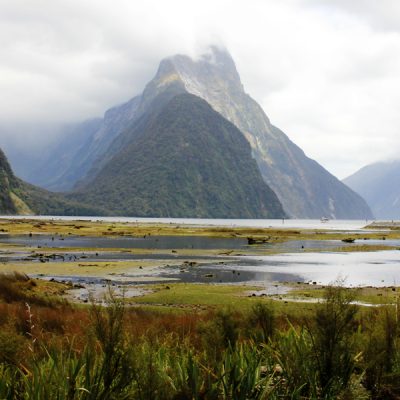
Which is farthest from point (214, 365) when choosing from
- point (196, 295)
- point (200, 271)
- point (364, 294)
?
point (200, 271)

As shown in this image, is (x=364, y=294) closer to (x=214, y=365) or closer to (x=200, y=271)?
(x=200, y=271)

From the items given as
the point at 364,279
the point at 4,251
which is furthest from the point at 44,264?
the point at 364,279

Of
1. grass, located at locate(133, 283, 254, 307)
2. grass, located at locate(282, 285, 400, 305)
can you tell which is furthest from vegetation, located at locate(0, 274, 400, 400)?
grass, located at locate(282, 285, 400, 305)

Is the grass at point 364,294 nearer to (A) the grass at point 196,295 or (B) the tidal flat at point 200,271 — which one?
(B) the tidal flat at point 200,271

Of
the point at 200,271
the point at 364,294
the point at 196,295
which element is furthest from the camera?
the point at 200,271

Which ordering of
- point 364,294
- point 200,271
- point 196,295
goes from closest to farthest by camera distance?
point 196,295 → point 364,294 → point 200,271

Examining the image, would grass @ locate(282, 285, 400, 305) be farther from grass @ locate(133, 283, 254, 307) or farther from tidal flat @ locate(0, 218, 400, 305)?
grass @ locate(133, 283, 254, 307)

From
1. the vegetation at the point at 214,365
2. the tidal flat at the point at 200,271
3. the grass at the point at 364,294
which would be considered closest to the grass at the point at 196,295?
the tidal flat at the point at 200,271

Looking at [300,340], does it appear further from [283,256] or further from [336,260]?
[283,256]

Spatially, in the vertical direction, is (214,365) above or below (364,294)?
above

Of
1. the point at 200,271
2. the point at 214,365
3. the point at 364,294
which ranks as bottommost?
the point at 200,271

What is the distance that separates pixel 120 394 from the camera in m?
6.91

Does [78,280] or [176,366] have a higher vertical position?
[176,366]

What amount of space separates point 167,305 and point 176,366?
64.8 feet
